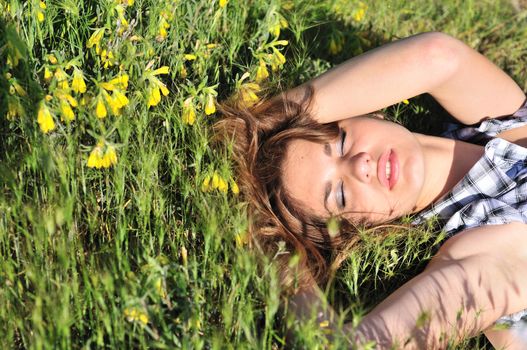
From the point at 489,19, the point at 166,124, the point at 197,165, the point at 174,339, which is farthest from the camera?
the point at 489,19

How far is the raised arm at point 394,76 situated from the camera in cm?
266

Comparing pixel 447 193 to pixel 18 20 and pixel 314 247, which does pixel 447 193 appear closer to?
pixel 314 247

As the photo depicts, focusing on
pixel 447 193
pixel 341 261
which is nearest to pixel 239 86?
pixel 341 261

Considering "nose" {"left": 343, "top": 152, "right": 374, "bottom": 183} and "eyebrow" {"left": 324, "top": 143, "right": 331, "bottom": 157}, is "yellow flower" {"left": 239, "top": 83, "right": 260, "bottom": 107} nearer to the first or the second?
"eyebrow" {"left": 324, "top": 143, "right": 331, "bottom": 157}

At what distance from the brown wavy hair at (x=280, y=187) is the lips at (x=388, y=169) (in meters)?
0.20

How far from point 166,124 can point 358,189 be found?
2.26 feet

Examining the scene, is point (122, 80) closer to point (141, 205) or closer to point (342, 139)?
point (141, 205)

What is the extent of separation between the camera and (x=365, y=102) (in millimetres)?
2682

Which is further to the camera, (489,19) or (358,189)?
(489,19)

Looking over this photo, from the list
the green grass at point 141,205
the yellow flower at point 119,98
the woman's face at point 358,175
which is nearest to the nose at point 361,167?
the woman's face at point 358,175

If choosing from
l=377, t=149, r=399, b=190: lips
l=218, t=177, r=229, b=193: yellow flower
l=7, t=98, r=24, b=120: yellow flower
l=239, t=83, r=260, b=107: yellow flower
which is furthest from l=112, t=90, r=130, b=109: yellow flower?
l=377, t=149, r=399, b=190: lips

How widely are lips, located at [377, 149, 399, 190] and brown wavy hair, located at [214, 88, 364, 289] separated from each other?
0.65 feet

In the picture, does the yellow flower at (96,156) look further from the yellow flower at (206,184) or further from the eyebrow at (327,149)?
the eyebrow at (327,149)

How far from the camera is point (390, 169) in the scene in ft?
8.21
